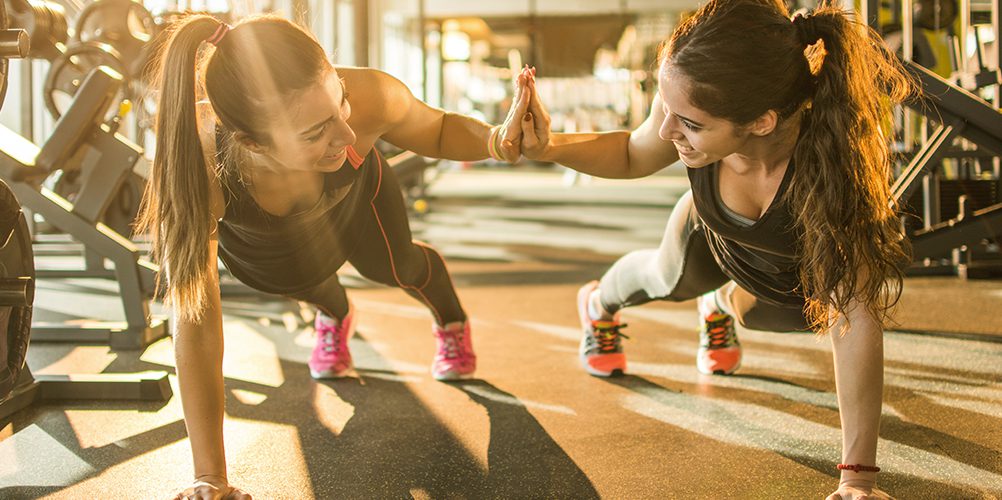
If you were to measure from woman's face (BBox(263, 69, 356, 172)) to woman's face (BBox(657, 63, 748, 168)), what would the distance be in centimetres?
47

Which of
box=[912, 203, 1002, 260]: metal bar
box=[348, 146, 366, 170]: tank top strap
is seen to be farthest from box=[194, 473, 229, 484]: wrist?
box=[912, 203, 1002, 260]: metal bar

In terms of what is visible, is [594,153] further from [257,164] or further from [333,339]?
[333,339]

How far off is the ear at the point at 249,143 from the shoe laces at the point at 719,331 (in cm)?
119

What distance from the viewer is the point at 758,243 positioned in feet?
4.44

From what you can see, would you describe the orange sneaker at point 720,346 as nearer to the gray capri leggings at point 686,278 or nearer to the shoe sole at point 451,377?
the gray capri leggings at point 686,278

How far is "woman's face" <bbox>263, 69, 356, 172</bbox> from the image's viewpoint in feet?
4.07

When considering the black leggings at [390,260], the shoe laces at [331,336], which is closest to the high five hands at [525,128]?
the black leggings at [390,260]

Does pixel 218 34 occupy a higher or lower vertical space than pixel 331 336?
higher

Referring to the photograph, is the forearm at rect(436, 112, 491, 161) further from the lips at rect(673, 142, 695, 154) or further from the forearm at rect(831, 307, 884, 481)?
the forearm at rect(831, 307, 884, 481)

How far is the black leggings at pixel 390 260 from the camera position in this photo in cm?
178

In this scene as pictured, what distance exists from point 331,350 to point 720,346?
3.07 feet

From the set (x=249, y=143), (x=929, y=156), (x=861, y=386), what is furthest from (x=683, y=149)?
(x=929, y=156)

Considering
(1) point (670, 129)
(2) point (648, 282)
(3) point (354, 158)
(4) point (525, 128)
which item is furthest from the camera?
(2) point (648, 282)

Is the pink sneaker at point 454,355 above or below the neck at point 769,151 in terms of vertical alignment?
below
